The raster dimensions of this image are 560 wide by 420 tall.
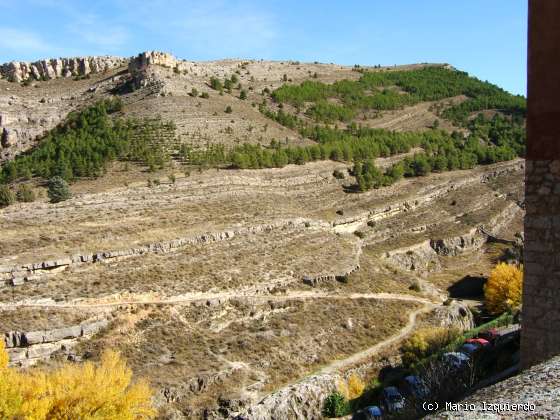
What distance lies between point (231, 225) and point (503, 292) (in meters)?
18.1

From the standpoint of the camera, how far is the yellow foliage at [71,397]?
1430cm

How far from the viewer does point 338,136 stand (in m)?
59.4

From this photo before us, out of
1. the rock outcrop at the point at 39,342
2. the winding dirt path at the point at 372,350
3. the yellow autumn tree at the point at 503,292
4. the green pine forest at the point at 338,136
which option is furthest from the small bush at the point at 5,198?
the yellow autumn tree at the point at 503,292

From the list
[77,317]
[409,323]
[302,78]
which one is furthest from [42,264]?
[302,78]

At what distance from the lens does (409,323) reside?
30094 millimetres

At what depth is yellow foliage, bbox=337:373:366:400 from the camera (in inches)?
872

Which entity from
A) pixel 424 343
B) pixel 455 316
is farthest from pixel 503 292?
pixel 424 343

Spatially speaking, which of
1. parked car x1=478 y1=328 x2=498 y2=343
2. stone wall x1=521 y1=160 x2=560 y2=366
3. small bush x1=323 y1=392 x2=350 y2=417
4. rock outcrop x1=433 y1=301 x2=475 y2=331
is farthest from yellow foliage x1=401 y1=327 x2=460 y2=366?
stone wall x1=521 y1=160 x2=560 y2=366

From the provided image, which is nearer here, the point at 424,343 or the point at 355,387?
the point at 355,387

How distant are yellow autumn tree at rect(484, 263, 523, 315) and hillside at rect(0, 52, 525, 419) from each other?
7.13 feet

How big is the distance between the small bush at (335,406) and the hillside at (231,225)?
0.38m

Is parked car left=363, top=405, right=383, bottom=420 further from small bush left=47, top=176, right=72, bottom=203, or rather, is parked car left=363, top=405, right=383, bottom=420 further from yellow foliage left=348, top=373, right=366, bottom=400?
small bush left=47, top=176, right=72, bottom=203

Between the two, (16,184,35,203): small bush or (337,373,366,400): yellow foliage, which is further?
(16,184,35,203): small bush

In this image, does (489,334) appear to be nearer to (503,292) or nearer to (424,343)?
(424,343)
